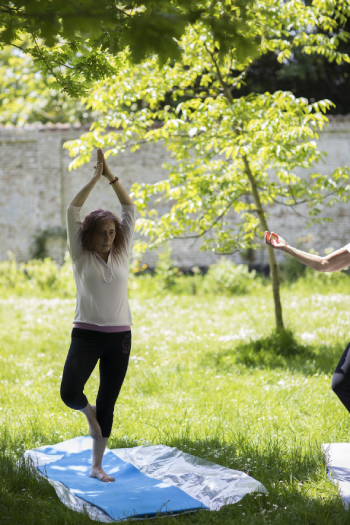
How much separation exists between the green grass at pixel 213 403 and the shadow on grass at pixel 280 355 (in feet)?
0.05

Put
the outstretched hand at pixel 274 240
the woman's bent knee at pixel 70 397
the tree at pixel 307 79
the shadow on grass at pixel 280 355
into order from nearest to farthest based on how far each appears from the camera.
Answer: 1. the woman's bent knee at pixel 70 397
2. the outstretched hand at pixel 274 240
3. the shadow on grass at pixel 280 355
4. the tree at pixel 307 79

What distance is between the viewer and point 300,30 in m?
6.35

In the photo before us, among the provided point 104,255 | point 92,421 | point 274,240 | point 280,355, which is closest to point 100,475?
point 92,421

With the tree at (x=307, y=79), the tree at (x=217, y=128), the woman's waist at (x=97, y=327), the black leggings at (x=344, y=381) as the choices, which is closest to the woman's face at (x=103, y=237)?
the woman's waist at (x=97, y=327)

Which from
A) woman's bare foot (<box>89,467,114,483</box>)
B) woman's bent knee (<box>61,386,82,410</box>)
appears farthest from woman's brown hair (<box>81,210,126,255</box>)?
woman's bare foot (<box>89,467,114,483</box>)

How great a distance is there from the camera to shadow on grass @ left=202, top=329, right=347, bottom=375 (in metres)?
5.98

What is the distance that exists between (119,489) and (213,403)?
165 cm

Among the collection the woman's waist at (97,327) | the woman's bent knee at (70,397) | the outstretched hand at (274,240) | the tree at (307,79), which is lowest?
the woman's bent knee at (70,397)

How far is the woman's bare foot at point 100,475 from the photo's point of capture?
3.41 metres

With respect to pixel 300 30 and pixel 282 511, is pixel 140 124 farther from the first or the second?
pixel 282 511

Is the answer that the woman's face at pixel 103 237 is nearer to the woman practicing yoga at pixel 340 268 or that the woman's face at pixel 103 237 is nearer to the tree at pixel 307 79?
the woman practicing yoga at pixel 340 268

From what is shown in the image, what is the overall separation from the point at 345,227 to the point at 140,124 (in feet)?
30.4

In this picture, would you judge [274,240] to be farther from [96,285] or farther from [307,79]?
[307,79]

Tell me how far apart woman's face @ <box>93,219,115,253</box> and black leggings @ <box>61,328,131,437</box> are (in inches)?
22.6
